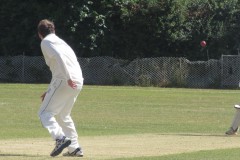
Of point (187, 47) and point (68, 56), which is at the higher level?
point (68, 56)

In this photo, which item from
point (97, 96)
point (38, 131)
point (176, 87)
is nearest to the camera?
point (38, 131)

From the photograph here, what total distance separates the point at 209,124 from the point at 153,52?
2706 centimetres

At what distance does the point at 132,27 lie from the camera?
4931 cm

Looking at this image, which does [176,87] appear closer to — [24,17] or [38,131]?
[24,17]

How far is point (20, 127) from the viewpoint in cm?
1984

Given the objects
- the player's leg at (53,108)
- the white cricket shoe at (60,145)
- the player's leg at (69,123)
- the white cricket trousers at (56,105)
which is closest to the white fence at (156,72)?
the player's leg at (69,123)

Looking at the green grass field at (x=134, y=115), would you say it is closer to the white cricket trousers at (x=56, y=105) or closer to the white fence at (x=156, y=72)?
the white cricket trousers at (x=56, y=105)

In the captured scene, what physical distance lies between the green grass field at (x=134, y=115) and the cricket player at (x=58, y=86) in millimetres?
508

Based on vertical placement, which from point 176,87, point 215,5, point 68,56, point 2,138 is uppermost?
point 68,56

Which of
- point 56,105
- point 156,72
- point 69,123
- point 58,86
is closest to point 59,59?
point 58,86

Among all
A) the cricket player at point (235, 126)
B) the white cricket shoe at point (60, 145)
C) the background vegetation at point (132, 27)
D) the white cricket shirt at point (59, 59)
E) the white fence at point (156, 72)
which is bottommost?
the white fence at point (156, 72)

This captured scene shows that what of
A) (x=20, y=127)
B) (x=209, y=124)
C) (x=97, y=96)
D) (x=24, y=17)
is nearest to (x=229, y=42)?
(x=24, y=17)

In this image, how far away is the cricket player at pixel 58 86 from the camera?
13031 mm

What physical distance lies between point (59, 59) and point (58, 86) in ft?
1.45
